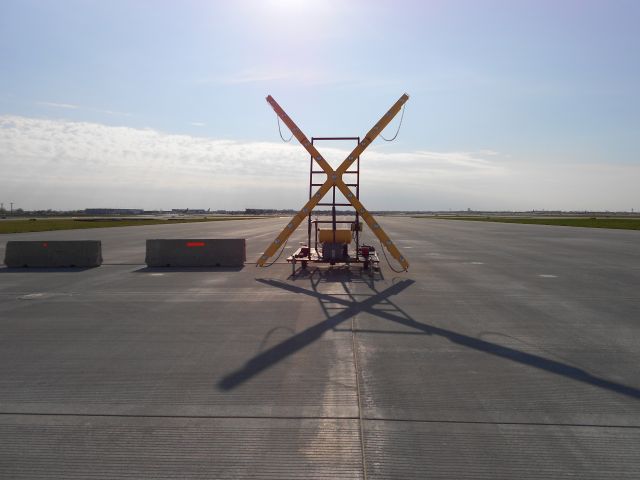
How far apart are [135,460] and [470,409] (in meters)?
3.21

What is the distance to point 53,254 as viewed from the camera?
1753 cm

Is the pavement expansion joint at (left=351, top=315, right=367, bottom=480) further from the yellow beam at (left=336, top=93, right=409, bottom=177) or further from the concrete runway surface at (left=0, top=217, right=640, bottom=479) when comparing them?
the yellow beam at (left=336, top=93, right=409, bottom=177)

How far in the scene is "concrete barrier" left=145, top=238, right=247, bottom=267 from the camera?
57.1 ft

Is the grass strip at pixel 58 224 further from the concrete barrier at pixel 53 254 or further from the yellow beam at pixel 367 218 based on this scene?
the yellow beam at pixel 367 218

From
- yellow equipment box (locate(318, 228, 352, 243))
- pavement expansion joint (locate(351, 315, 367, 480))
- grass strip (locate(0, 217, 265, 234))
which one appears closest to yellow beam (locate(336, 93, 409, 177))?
yellow equipment box (locate(318, 228, 352, 243))

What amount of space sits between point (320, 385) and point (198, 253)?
41.7ft

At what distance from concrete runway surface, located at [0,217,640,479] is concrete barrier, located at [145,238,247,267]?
18.3 ft

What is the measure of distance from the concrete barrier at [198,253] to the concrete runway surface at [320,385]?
5565 mm

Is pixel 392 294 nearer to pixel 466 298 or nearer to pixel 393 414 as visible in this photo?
pixel 466 298

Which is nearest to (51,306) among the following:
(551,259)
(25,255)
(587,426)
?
(25,255)

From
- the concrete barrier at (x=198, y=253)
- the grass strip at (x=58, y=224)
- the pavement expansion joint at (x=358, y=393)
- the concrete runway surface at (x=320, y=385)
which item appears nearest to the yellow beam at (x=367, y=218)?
the concrete runway surface at (x=320, y=385)

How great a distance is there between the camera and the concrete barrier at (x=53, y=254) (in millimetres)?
17281

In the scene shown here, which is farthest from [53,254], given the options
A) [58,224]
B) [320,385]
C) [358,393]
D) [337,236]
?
[58,224]

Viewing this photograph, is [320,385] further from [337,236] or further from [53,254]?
[53,254]
